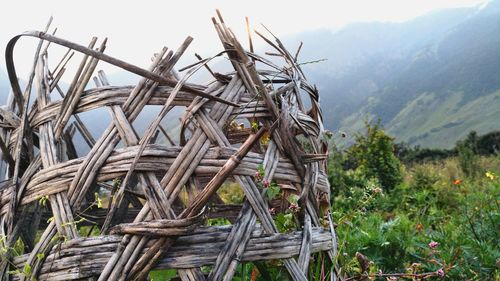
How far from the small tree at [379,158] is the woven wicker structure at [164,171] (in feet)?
26.0

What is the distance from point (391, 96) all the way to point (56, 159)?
587ft

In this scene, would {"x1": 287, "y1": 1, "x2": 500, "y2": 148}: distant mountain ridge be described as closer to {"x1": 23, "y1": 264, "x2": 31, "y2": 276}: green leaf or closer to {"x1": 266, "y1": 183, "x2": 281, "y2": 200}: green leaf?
{"x1": 266, "y1": 183, "x2": 281, "y2": 200}: green leaf

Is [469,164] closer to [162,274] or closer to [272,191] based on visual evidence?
[272,191]

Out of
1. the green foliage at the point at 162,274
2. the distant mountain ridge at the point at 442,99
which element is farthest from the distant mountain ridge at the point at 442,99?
the green foliage at the point at 162,274

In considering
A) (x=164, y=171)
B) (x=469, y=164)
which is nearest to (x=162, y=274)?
(x=164, y=171)

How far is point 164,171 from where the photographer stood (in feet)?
4.09

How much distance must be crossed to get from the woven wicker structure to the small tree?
26.0 feet

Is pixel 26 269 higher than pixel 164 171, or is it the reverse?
pixel 164 171

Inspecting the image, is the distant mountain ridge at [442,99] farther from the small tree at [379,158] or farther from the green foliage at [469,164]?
the green foliage at [469,164]

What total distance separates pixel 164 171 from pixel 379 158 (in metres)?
8.63

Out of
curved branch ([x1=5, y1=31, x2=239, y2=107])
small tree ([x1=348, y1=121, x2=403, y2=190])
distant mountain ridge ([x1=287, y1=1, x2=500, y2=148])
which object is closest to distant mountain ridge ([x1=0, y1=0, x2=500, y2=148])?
distant mountain ridge ([x1=287, y1=1, x2=500, y2=148])

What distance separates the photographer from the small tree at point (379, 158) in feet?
29.6

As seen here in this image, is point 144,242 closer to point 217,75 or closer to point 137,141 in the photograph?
point 137,141

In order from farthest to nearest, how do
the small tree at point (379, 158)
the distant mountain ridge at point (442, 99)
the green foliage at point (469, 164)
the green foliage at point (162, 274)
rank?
the distant mountain ridge at point (442, 99) → the green foliage at point (469, 164) → the small tree at point (379, 158) → the green foliage at point (162, 274)
